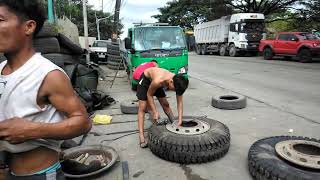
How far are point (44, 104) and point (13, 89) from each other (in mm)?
157

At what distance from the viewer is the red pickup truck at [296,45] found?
1767 cm

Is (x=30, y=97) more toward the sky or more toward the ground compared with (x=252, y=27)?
more toward the ground

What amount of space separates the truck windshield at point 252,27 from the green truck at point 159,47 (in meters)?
14.6

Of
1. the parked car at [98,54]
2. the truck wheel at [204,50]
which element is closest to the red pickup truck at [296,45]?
the truck wheel at [204,50]

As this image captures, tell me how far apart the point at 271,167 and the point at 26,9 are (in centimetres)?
289

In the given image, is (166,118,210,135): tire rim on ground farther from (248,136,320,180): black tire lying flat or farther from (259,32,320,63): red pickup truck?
(259,32,320,63): red pickup truck

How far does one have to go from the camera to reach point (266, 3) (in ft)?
99.5

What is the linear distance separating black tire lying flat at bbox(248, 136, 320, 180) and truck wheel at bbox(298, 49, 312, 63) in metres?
15.6

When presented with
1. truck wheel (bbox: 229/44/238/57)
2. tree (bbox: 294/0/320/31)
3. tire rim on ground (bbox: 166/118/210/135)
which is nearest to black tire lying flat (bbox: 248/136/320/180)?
tire rim on ground (bbox: 166/118/210/135)

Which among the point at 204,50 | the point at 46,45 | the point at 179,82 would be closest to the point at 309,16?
the point at 204,50

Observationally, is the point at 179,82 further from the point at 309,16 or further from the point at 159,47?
the point at 309,16

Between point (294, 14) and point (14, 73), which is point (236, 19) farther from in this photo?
point (14, 73)

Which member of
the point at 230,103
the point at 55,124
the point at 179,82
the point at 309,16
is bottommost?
the point at 230,103

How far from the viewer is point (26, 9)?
1548 mm
